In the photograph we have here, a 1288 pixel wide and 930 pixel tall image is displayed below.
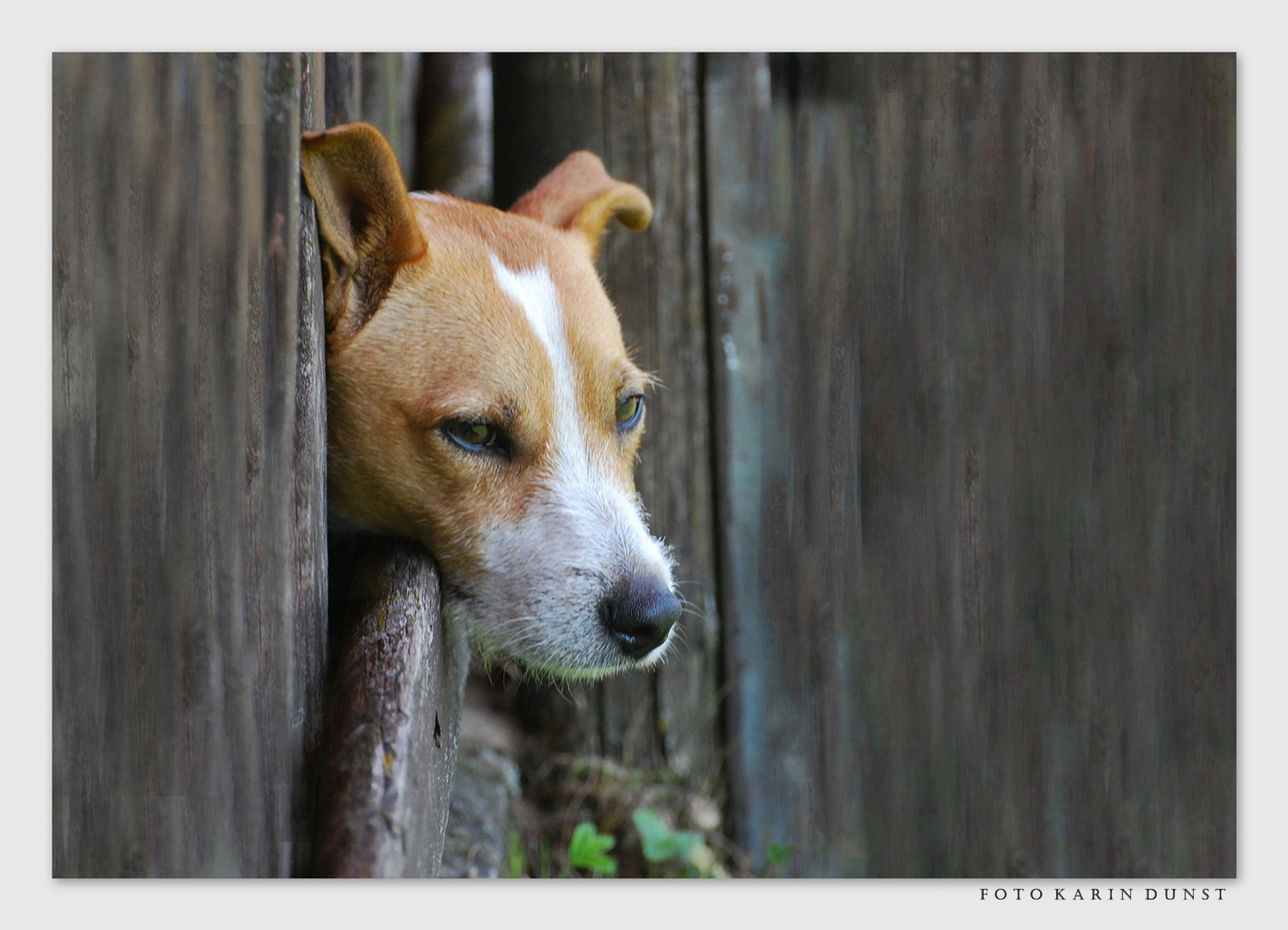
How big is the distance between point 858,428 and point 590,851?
1230mm

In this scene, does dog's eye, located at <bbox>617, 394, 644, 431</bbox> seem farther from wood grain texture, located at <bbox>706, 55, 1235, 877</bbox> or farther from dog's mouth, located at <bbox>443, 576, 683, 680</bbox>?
wood grain texture, located at <bbox>706, 55, 1235, 877</bbox>

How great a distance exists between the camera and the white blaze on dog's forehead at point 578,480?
184 centimetres

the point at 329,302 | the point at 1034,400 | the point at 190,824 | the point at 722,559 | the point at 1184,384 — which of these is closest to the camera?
the point at 190,824

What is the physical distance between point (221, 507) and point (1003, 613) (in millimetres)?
1768

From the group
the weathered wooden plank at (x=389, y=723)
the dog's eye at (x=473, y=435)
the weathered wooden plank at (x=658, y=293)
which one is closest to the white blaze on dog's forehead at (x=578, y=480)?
the dog's eye at (x=473, y=435)

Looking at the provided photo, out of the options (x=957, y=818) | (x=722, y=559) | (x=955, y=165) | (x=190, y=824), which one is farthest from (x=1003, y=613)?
(x=190, y=824)

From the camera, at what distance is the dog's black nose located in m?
1.81

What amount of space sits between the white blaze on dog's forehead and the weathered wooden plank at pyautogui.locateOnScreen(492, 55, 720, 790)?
81 cm

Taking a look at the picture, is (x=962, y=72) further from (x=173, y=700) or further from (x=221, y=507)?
(x=173, y=700)

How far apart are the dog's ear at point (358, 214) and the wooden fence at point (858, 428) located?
11 centimetres

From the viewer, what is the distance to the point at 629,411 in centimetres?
210

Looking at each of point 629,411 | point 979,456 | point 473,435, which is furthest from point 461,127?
point 979,456

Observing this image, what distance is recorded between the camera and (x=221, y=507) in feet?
4.80

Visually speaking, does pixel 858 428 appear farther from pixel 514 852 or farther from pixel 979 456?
pixel 514 852
